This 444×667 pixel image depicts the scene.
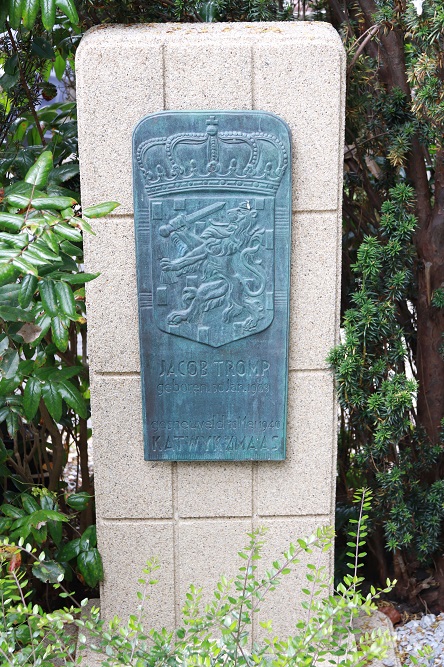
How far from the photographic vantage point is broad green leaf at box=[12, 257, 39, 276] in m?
1.89

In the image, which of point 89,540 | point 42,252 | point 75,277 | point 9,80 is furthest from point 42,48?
point 89,540

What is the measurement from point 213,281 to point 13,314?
656 millimetres

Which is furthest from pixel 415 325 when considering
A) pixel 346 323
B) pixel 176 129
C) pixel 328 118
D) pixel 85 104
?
pixel 85 104

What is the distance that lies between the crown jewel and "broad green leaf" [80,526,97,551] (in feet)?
4.05

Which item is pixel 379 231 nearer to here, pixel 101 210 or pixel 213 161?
pixel 213 161

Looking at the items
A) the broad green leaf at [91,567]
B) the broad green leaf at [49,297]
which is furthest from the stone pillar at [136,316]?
the broad green leaf at [49,297]

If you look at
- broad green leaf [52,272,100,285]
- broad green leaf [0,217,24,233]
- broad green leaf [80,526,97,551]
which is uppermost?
broad green leaf [0,217,24,233]

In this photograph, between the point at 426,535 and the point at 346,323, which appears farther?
the point at 426,535

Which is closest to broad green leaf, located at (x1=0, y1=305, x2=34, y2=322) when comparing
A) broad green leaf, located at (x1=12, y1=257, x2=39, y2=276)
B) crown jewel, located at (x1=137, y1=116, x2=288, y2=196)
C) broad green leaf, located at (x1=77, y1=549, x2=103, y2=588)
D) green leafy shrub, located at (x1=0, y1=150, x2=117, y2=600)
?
green leafy shrub, located at (x1=0, y1=150, x2=117, y2=600)

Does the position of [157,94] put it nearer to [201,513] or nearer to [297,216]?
[297,216]

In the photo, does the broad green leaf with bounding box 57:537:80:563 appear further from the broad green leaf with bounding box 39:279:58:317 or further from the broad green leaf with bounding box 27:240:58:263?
the broad green leaf with bounding box 27:240:58:263

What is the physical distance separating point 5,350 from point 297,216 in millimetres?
1016

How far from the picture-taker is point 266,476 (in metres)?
2.86

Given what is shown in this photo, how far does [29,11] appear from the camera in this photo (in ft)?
8.05
